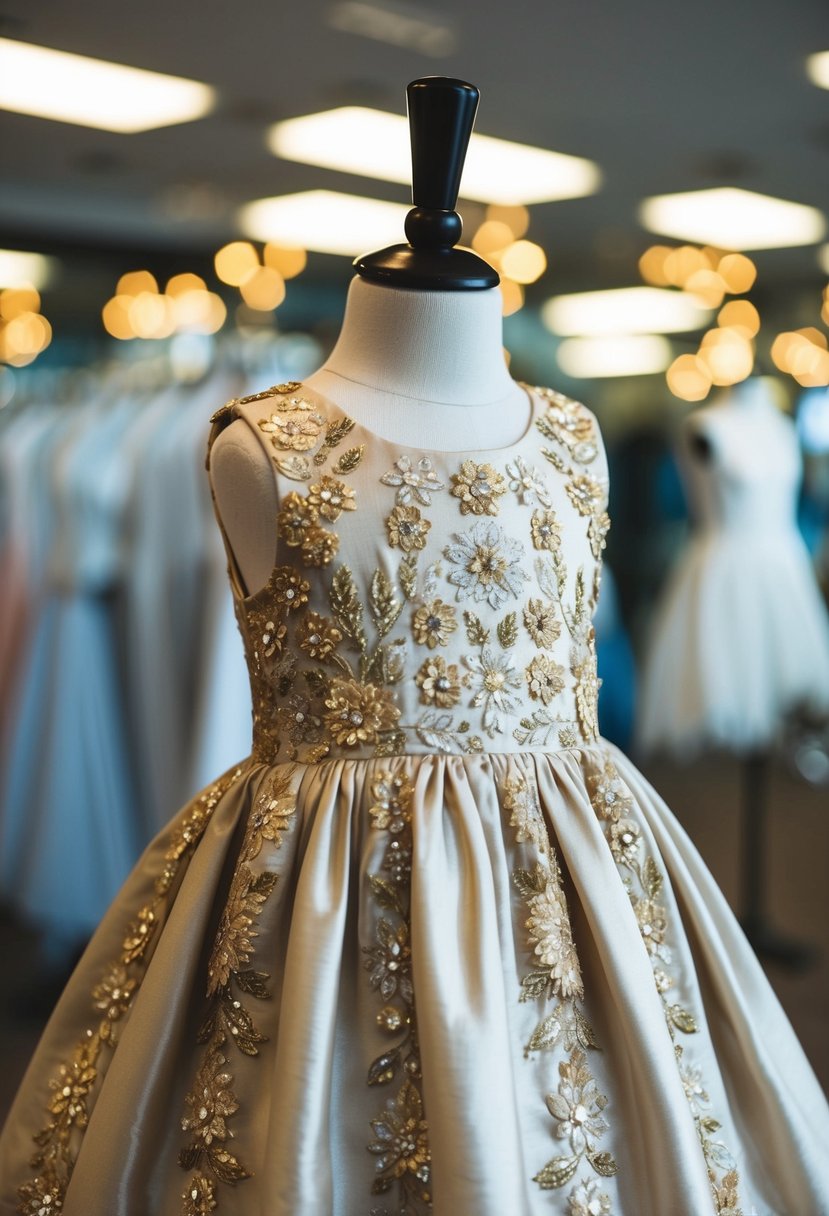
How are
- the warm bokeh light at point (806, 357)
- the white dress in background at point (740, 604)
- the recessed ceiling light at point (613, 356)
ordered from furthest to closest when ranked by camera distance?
the recessed ceiling light at point (613, 356) → the warm bokeh light at point (806, 357) → the white dress in background at point (740, 604)

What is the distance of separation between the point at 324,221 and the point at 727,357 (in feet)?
8.73

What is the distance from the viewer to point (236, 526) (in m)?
1.12

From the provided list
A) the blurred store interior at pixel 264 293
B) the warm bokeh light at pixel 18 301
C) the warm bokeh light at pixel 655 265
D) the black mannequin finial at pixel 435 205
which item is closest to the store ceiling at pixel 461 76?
the blurred store interior at pixel 264 293

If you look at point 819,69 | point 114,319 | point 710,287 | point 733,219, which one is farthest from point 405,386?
point 733,219

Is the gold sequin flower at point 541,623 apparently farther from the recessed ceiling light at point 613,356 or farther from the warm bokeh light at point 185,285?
the recessed ceiling light at point 613,356

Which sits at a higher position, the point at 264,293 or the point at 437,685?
the point at 264,293

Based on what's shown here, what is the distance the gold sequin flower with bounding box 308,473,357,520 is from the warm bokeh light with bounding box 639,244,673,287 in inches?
226

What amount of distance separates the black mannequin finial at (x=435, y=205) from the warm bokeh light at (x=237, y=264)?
67.0 inches

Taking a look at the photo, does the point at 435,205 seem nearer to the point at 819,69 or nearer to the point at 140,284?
the point at 140,284

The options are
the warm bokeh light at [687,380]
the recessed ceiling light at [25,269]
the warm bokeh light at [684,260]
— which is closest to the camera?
the recessed ceiling light at [25,269]

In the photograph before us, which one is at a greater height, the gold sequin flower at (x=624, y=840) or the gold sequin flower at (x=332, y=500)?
the gold sequin flower at (x=332, y=500)

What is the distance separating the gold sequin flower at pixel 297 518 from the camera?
1.04 m

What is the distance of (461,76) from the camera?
356 centimetres

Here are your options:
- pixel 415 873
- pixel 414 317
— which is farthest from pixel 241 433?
pixel 415 873
